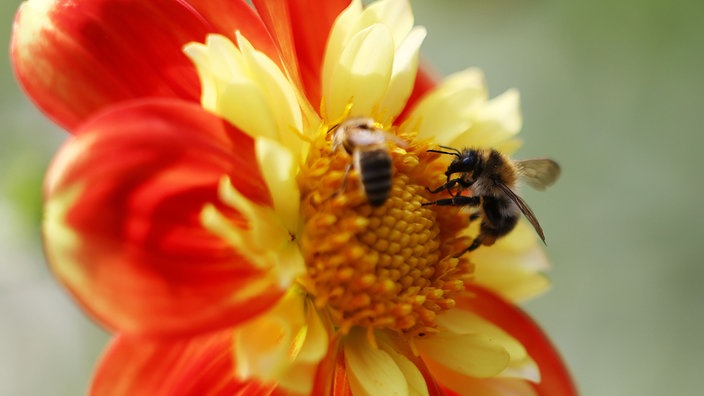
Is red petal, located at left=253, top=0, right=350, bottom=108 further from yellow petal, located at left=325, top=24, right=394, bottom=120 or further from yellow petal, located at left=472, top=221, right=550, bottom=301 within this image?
yellow petal, located at left=472, top=221, right=550, bottom=301

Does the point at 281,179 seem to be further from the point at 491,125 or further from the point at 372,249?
the point at 491,125

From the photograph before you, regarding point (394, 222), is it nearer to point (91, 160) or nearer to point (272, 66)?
point (272, 66)

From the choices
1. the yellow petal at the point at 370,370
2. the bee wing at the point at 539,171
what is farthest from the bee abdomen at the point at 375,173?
the bee wing at the point at 539,171

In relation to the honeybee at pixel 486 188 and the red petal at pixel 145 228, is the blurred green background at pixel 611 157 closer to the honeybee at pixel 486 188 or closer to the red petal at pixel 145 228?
the honeybee at pixel 486 188

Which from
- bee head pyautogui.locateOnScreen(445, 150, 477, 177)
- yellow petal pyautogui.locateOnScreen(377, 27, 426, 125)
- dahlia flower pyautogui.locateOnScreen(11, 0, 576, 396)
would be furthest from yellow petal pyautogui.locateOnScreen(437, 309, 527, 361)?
yellow petal pyautogui.locateOnScreen(377, 27, 426, 125)

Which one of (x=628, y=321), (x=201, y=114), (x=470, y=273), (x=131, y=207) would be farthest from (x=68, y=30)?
(x=628, y=321)
